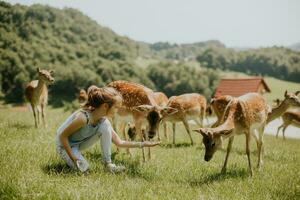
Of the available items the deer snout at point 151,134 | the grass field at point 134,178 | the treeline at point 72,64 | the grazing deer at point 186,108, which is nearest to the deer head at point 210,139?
the grass field at point 134,178

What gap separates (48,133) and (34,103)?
361 centimetres

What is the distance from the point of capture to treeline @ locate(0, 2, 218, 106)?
6544 cm

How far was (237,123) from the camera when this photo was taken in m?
8.43

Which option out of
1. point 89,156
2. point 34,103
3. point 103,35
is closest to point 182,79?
point 103,35

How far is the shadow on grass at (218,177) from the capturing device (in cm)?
737

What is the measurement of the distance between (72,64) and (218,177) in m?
89.5

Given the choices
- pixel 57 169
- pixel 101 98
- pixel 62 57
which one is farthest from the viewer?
pixel 62 57

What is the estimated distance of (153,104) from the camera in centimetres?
931

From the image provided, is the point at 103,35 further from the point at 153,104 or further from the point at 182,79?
the point at 153,104

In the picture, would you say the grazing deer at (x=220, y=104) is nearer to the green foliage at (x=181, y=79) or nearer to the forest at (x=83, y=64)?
the forest at (x=83, y=64)

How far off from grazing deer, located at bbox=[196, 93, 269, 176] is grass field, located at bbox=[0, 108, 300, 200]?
545 millimetres

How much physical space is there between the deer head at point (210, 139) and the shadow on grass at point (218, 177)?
429 mm

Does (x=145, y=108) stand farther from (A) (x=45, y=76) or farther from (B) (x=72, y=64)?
(B) (x=72, y=64)

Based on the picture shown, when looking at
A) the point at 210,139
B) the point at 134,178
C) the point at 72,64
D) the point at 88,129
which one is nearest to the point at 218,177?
the point at 210,139
